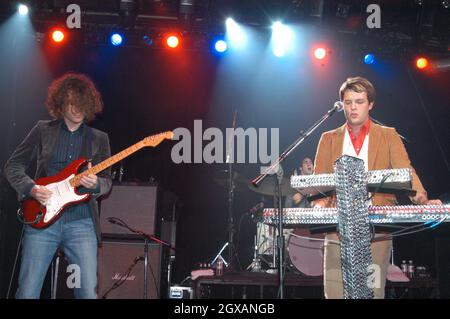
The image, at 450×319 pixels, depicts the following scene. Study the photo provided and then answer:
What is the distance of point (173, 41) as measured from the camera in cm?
814

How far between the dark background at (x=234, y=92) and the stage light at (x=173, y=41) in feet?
1.02

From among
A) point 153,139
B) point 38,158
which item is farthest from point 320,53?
point 38,158

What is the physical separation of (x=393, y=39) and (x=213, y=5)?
2814 millimetres

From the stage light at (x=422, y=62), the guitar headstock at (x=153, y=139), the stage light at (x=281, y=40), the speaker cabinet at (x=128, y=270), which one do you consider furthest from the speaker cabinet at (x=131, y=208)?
the stage light at (x=422, y=62)

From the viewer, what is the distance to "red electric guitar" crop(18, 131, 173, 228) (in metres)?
3.71

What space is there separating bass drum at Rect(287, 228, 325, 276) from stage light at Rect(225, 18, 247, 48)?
10.6ft

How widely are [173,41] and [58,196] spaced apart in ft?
15.8

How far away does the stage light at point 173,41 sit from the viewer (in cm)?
812

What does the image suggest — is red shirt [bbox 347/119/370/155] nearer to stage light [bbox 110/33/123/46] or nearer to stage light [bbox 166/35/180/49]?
stage light [bbox 166/35/180/49]

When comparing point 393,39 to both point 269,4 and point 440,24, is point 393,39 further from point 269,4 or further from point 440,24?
point 269,4

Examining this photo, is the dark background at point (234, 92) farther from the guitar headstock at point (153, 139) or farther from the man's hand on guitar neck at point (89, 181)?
the man's hand on guitar neck at point (89, 181)

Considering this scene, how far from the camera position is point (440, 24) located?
25.5ft

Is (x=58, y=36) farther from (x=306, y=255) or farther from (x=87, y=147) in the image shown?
(x=306, y=255)
